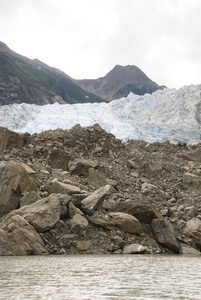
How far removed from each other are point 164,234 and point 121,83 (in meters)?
137

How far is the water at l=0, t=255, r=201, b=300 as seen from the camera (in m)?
2.67

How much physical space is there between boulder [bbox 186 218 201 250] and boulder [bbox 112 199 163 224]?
42.8 inches

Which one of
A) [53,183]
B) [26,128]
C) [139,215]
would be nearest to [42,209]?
[53,183]

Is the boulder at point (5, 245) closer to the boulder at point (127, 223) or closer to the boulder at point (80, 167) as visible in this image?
the boulder at point (127, 223)

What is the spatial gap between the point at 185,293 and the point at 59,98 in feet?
273

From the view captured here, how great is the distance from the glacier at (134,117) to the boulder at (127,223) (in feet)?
79.5

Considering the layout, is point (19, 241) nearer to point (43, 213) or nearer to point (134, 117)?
point (43, 213)

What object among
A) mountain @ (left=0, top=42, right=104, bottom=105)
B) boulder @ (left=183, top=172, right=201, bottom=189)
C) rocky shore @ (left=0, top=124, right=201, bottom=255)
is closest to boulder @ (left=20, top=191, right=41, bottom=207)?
rocky shore @ (left=0, top=124, right=201, bottom=255)

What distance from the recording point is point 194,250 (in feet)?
24.5

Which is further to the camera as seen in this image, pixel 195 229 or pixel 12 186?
pixel 195 229

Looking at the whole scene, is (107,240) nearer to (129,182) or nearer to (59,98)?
(129,182)

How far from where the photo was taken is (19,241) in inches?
233

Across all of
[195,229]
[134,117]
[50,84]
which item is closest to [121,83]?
[50,84]

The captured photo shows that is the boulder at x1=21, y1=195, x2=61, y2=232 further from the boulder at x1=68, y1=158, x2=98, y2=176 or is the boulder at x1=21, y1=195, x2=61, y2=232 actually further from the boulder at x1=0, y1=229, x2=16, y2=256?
the boulder at x1=68, y1=158, x2=98, y2=176
